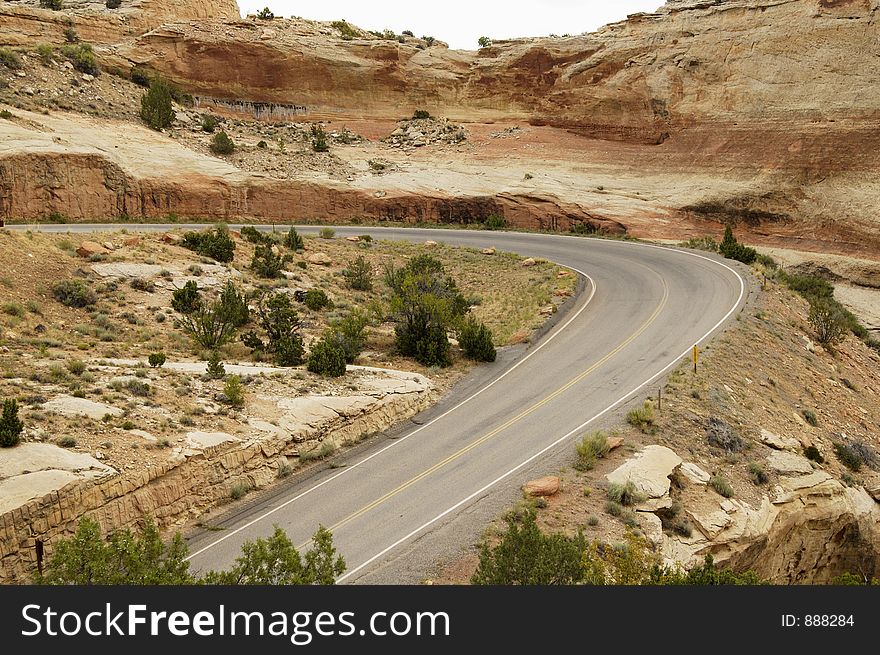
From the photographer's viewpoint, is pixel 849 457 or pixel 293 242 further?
pixel 293 242

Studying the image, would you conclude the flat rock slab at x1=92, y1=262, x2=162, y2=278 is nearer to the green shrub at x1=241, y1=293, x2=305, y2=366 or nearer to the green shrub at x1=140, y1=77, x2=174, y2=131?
the green shrub at x1=241, y1=293, x2=305, y2=366

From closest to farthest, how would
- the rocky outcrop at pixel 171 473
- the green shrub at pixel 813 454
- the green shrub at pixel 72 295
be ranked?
1. the rocky outcrop at pixel 171 473
2. the green shrub at pixel 813 454
3. the green shrub at pixel 72 295

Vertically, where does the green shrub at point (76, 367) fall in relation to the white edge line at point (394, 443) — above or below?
above

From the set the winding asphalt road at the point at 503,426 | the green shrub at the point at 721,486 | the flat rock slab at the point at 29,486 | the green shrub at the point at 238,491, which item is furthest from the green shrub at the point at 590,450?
the flat rock slab at the point at 29,486

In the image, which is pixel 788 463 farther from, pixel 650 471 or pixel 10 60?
pixel 10 60

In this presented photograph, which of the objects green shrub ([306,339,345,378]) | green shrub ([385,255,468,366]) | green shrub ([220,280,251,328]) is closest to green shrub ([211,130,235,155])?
green shrub ([220,280,251,328])

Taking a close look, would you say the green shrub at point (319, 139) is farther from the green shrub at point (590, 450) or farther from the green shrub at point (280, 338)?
the green shrub at point (590, 450)

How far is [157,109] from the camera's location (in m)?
50.2

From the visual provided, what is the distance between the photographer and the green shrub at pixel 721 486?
1975 cm

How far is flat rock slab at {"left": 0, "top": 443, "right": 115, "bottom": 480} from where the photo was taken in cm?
1527

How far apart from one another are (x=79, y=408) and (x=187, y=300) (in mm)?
10416

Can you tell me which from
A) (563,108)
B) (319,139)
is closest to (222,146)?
(319,139)

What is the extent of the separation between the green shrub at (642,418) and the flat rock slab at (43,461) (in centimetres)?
1293

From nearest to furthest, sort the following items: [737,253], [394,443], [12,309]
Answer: [394,443] → [12,309] → [737,253]
